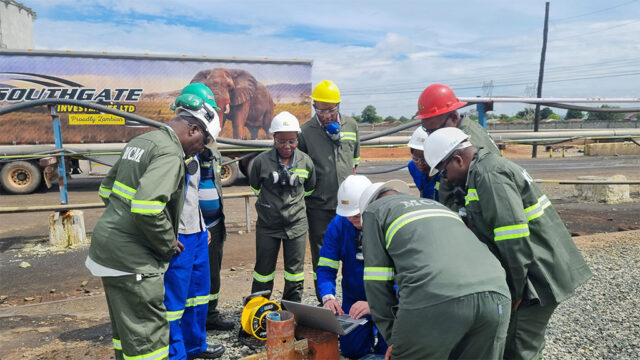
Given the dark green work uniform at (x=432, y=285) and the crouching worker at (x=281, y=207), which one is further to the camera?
the crouching worker at (x=281, y=207)

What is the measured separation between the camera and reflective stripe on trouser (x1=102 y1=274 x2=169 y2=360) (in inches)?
99.1

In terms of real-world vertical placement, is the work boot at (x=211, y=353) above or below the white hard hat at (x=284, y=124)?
below

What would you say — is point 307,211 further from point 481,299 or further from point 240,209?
point 240,209

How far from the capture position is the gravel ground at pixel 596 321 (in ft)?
11.4

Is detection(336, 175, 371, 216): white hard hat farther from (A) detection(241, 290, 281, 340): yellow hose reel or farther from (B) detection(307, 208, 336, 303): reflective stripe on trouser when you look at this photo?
(B) detection(307, 208, 336, 303): reflective stripe on trouser

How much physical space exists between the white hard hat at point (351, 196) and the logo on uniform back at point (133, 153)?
129cm

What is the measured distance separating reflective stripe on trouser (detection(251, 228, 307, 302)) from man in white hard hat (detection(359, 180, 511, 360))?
1.83 m

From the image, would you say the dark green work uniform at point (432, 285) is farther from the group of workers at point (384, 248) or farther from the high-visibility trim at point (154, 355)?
→ the high-visibility trim at point (154, 355)

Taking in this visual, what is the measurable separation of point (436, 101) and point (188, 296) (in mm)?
2448

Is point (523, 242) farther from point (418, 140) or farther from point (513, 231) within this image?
point (418, 140)

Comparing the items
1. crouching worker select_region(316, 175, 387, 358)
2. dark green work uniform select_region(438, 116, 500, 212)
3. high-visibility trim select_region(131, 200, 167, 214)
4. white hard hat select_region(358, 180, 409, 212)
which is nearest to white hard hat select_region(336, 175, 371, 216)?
crouching worker select_region(316, 175, 387, 358)

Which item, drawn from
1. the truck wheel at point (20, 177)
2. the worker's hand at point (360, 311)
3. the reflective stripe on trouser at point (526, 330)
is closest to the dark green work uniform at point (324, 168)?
the worker's hand at point (360, 311)

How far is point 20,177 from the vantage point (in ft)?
40.4

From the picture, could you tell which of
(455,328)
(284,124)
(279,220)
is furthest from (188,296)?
(455,328)
